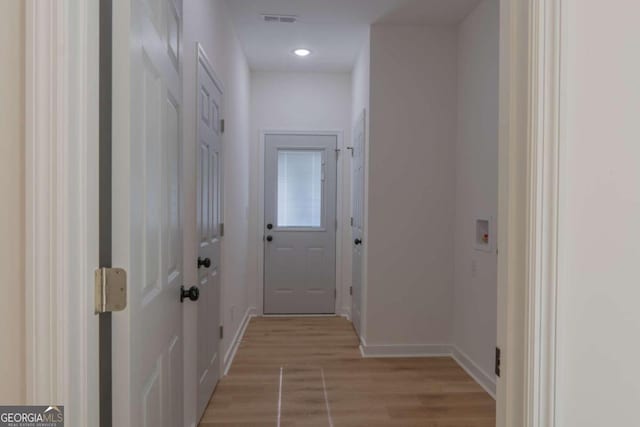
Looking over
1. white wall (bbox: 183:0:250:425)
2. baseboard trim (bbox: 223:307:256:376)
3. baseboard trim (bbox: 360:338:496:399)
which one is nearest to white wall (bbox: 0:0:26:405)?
white wall (bbox: 183:0:250:425)

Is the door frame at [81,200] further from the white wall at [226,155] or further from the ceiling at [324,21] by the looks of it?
the ceiling at [324,21]

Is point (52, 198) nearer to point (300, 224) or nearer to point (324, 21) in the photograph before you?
point (324, 21)

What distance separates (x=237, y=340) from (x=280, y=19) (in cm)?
292

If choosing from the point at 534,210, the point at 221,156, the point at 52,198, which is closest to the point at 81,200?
the point at 52,198

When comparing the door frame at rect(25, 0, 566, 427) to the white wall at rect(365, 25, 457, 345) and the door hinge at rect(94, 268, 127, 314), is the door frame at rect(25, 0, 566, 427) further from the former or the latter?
the white wall at rect(365, 25, 457, 345)

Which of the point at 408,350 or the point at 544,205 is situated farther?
the point at 408,350

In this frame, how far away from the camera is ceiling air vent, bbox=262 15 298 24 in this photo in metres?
3.52

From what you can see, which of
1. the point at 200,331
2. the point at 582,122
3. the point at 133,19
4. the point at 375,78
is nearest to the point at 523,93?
the point at 582,122

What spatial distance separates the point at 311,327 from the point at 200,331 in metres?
2.25

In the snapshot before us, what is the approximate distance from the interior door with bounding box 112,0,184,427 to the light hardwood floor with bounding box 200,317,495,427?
3.82ft

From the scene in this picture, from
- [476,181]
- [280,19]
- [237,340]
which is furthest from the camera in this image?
[237,340]

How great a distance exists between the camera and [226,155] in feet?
10.9

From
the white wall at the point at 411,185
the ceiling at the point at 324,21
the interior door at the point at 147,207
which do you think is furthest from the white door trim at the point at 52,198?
the white wall at the point at 411,185

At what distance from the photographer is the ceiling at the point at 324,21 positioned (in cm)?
328
